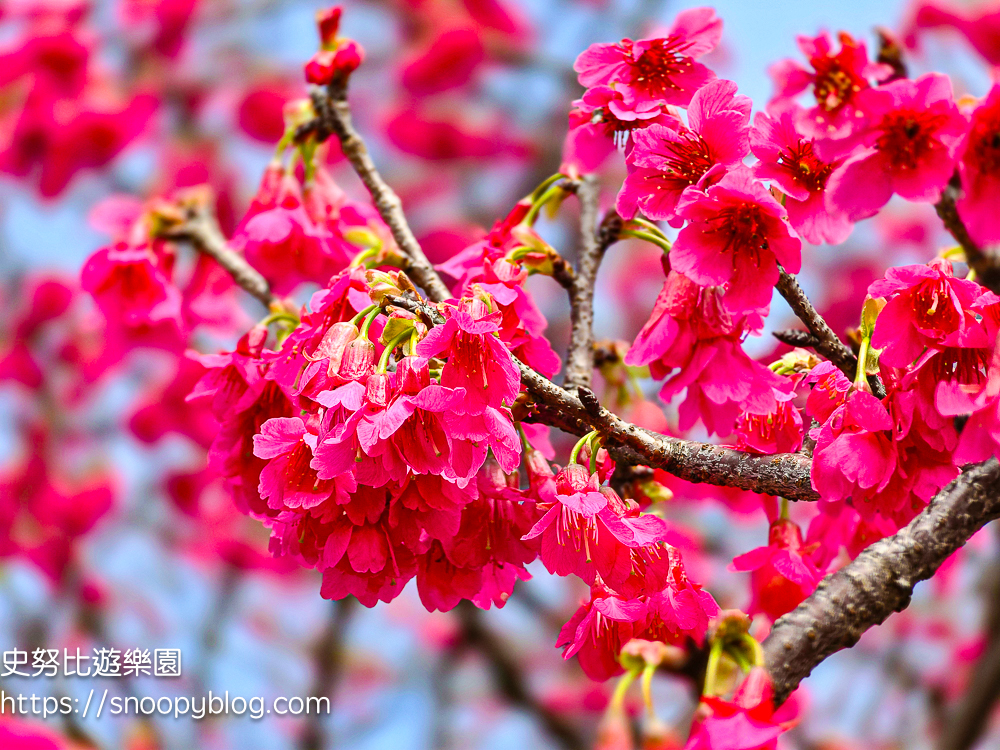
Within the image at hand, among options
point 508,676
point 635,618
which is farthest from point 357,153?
point 508,676

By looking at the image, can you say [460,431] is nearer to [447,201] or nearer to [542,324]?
[542,324]

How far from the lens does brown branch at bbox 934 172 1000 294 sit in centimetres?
92

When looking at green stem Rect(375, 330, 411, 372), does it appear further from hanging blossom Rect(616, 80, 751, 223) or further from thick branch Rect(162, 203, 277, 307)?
thick branch Rect(162, 203, 277, 307)

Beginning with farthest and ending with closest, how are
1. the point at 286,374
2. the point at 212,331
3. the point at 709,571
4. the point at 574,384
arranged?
the point at 709,571 < the point at 212,331 < the point at 574,384 < the point at 286,374

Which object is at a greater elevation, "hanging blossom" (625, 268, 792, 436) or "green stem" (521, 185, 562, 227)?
"green stem" (521, 185, 562, 227)

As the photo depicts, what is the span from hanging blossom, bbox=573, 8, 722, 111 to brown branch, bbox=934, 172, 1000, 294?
0.32 meters

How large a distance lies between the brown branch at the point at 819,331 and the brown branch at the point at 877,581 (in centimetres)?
17

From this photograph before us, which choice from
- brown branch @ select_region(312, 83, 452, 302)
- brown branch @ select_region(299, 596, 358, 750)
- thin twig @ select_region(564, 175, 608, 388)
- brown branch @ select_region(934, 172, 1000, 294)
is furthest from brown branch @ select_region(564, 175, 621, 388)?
brown branch @ select_region(299, 596, 358, 750)

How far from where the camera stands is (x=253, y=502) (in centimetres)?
103

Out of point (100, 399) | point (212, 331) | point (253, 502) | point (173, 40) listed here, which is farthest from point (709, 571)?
point (173, 40)

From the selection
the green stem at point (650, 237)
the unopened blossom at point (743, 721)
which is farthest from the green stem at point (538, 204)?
the unopened blossom at point (743, 721)

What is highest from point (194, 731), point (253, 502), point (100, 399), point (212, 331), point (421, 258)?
point (421, 258)

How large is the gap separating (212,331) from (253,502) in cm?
71

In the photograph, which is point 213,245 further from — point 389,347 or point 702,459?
point 702,459
